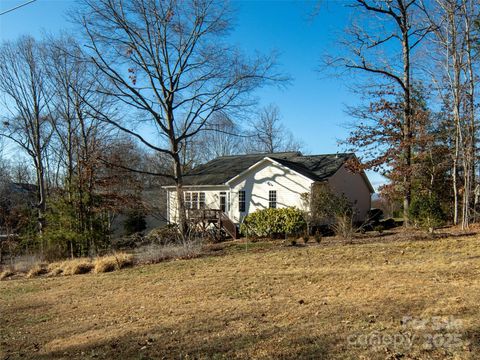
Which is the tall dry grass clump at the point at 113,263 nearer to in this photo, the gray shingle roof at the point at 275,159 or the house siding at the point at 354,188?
the gray shingle roof at the point at 275,159

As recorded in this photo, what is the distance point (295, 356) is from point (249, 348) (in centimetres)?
57

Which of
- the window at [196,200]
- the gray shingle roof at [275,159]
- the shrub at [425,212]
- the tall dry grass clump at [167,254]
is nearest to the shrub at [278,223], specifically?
the gray shingle roof at [275,159]

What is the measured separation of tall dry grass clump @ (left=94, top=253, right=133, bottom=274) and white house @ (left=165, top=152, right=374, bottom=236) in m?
11.1

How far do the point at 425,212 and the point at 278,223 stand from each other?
672cm

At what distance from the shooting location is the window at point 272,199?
24.1 m

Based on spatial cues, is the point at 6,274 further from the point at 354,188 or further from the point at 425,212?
the point at 354,188

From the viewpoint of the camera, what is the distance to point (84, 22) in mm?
18500

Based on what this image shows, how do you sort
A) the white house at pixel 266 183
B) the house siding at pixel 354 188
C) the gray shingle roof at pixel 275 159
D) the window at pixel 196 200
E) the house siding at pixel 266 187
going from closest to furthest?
the house siding at pixel 266 187, the white house at pixel 266 183, the gray shingle roof at pixel 275 159, the house siding at pixel 354 188, the window at pixel 196 200

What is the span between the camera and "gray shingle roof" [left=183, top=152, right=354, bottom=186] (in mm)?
24516

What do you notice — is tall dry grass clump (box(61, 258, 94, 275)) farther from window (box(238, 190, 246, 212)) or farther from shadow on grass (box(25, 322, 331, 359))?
window (box(238, 190, 246, 212))

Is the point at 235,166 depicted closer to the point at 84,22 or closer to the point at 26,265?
the point at 84,22

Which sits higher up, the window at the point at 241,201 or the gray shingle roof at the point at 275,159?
the gray shingle roof at the point at 275,159

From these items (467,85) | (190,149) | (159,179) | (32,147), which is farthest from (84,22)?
(159,179)

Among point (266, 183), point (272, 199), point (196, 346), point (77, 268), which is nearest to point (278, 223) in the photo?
point (272, 199)
